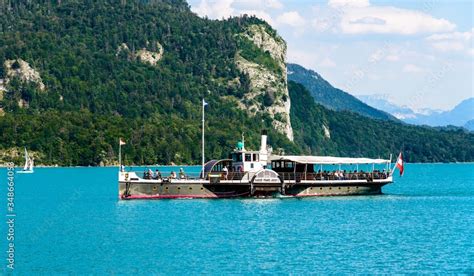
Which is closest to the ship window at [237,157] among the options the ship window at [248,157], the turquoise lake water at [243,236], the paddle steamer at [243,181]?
the paddle steamer at [243,181]

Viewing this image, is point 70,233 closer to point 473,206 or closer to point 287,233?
point 287,233

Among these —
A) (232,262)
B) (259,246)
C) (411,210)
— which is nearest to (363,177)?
(411,210)

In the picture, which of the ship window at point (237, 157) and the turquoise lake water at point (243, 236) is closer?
the turquoise lake water at point (243, 236)

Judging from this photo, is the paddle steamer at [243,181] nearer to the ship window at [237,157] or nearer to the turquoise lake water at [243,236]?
the ship window at [237,157]

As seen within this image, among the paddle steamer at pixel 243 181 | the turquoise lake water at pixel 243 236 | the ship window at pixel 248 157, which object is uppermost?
the ship window at pixel 248 157

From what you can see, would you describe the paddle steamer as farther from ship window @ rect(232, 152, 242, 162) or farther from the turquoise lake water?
the turquoise lake water

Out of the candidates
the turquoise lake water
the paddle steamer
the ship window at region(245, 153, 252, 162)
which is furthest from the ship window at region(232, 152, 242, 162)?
the turquoise lake water

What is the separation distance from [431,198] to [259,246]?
59.5m

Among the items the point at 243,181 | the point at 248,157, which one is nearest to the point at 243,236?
the point at 243,181

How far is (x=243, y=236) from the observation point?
79.3 m

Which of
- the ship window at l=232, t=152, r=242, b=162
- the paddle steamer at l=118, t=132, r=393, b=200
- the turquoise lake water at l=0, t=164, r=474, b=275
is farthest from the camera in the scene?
the ship window at l=232, t=152, r=242, b=162

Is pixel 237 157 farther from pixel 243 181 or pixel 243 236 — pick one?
pixel 243 236

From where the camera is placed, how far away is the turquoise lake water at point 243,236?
211 ft

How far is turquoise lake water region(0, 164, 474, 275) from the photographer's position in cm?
6444
